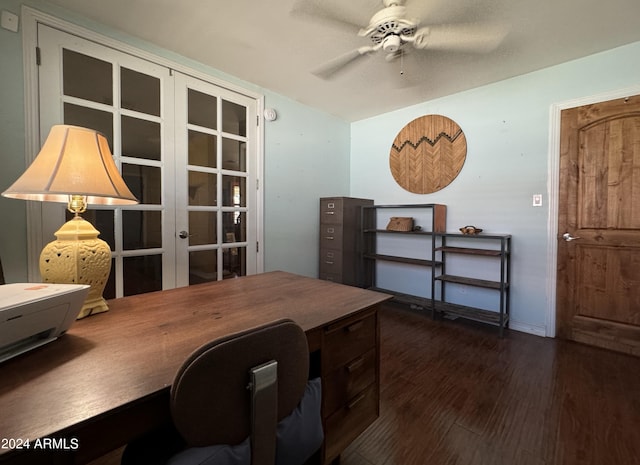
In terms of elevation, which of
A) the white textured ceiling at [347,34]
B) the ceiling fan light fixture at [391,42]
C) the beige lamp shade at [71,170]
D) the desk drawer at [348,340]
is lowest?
the desk drawer at [348,340]

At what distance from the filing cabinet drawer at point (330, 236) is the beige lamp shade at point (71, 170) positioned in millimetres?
2581

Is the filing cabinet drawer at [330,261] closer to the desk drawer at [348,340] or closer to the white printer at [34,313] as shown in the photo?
the desk drawer at [348,340]

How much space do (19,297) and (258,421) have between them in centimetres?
69

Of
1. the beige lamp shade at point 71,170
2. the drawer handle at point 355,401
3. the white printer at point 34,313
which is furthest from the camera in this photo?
the drawer handle at point 355,401

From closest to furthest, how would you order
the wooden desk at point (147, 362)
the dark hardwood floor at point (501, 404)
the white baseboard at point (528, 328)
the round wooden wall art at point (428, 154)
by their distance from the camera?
the wooden desk at point (147, 362) → the dark hardwood floor at point (501, 404) → the white baseboard at point (528, 328) → the round wooden wall art at point (428, 154)

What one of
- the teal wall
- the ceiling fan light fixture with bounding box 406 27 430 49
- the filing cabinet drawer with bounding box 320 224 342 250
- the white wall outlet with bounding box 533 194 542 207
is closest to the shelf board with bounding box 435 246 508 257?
the white wall outlet with bounding box 533 194 542 207

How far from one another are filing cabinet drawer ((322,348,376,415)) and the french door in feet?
6.38

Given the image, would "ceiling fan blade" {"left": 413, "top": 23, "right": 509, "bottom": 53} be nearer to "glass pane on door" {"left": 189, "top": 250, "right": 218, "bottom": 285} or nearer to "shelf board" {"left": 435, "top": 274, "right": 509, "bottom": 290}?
"shelf board" {"left": 435, "top": 274, "right": 509, "bottom": 290}

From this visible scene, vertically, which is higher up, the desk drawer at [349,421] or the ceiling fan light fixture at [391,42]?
the ceiling fan light fixture at [391,42]

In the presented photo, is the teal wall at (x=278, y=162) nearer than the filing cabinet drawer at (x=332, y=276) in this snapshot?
Yes

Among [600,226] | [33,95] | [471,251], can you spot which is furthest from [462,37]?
[33,95]

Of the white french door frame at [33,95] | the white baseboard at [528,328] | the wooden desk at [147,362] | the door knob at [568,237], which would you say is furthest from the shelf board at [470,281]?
the white french door frame at [33,95]

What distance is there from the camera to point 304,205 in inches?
139

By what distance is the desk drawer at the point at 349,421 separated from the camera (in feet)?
3.64
